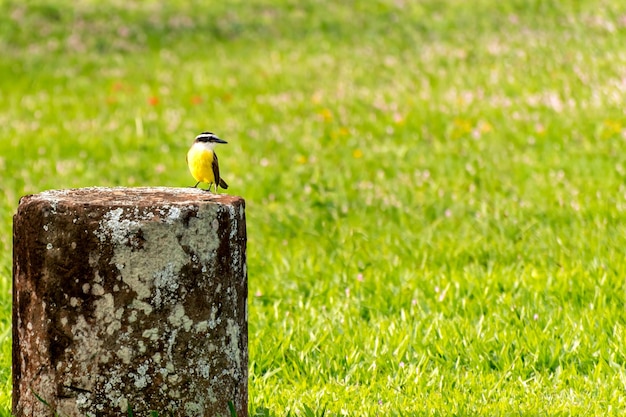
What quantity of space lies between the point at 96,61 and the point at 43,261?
14763 mm

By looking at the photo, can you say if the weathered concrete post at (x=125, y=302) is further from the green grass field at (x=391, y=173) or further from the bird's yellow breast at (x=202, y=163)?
the green grass field at (x=391, y=173)

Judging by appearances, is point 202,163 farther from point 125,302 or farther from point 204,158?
point 125,302

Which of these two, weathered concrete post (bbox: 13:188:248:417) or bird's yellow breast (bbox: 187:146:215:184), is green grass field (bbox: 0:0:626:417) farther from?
bird's yellow breast (bbox: 187:146:215:184)

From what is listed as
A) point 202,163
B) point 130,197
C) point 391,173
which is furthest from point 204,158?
point 391,173

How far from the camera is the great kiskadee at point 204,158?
4.52 metres

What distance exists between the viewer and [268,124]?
485 inches

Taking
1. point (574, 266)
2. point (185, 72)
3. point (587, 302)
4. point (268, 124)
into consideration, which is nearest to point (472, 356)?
point (587, 302)

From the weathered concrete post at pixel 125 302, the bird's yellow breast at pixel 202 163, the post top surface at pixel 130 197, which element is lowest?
the weathered concrete post at pixel 125 302

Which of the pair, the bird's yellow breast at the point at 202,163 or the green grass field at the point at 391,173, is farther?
the green grass field at the point at 391,173

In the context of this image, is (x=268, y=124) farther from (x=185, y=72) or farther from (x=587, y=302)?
(x=587, y=302)

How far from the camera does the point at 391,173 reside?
388 inches

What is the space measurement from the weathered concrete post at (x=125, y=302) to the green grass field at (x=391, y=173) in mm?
719

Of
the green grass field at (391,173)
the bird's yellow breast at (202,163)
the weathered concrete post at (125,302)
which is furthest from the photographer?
the green grass field at (391,173)

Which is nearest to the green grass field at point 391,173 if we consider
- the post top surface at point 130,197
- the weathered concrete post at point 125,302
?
the weathered concrete post at point 125,302
